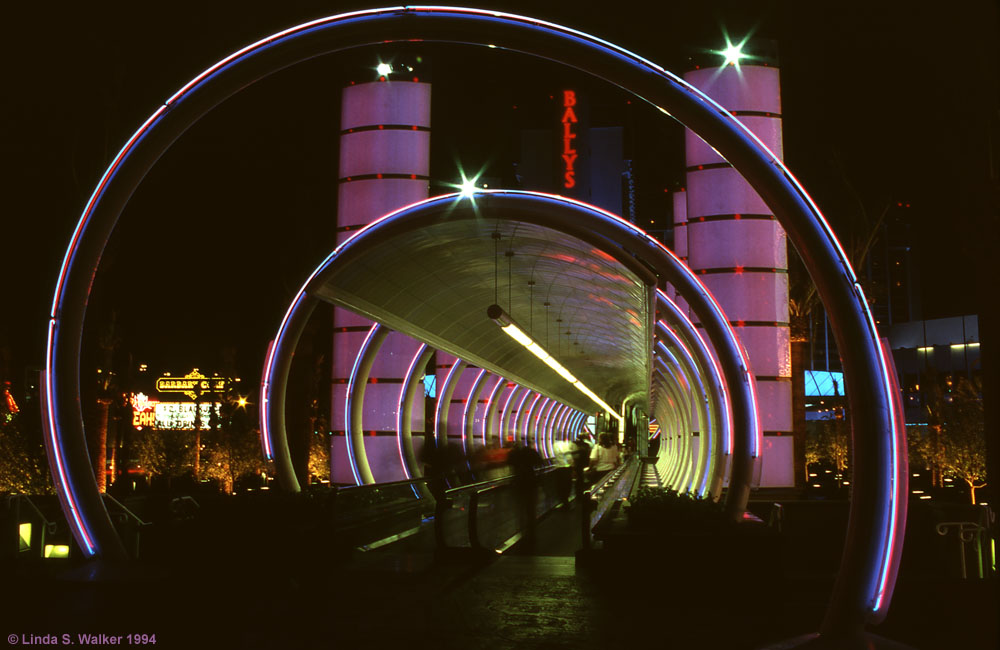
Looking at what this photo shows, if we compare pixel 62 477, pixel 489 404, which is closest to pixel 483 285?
pixel 62 477

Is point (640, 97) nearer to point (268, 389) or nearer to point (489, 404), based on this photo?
point (268, 389)

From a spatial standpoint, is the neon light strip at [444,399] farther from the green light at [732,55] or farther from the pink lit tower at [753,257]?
the green light at [732,55]

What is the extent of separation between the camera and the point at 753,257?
18672 mm

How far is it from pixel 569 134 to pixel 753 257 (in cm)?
1038

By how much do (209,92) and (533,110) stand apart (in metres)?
31.6

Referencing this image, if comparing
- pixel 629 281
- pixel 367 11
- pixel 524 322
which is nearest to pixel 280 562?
pixel 367 11

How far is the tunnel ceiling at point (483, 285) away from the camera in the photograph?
14.8 m

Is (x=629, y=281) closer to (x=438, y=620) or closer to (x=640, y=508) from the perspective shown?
(x=640, y=508)

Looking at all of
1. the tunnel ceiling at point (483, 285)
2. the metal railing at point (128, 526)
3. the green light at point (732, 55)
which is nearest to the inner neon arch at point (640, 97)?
the metal railing at point (128, 526)

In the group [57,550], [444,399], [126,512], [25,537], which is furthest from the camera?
[444,399]

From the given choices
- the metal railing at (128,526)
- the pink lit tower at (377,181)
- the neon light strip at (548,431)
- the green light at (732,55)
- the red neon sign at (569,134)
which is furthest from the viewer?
the neon light strip at (548,431)

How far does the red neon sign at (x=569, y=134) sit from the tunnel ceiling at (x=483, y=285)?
440cm

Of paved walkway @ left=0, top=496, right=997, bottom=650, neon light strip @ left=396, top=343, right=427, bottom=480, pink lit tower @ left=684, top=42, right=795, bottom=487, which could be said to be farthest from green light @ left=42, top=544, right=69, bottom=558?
pink lit tower @ left=684, top=42, right=795, bottom=487

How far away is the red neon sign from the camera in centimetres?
2725
